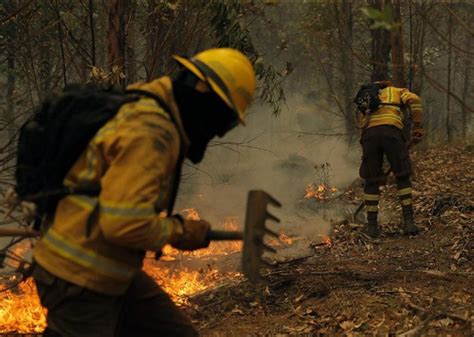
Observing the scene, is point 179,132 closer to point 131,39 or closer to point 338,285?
point 338,285

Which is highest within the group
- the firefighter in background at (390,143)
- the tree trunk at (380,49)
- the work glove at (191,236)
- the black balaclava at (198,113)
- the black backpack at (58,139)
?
the tree trunk at (380,49)

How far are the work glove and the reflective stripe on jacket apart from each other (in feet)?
17.1

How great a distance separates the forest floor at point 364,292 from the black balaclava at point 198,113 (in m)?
2.19

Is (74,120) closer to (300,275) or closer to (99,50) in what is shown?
(300,275)

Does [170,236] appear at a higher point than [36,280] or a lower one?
higher

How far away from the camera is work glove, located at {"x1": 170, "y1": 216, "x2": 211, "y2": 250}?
8.20 ft

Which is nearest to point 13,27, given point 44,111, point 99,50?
point 99,50

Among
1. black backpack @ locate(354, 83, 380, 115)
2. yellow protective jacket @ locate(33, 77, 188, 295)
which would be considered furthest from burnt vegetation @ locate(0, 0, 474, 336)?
black backpack @ locate(354, 83, 380, 115)

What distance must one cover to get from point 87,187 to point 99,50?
10.8 meters

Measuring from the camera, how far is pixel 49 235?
2463 millimetres

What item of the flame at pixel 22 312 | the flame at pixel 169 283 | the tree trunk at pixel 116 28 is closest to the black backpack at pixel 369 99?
the flame at pixel 169 283

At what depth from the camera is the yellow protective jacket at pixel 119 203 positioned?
2197mm

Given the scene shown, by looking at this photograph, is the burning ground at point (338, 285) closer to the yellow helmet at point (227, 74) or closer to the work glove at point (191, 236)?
the work glove at point (191, 236)

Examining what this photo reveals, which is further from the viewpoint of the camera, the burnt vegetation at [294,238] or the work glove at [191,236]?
the burnt vegetation at [294,238]
